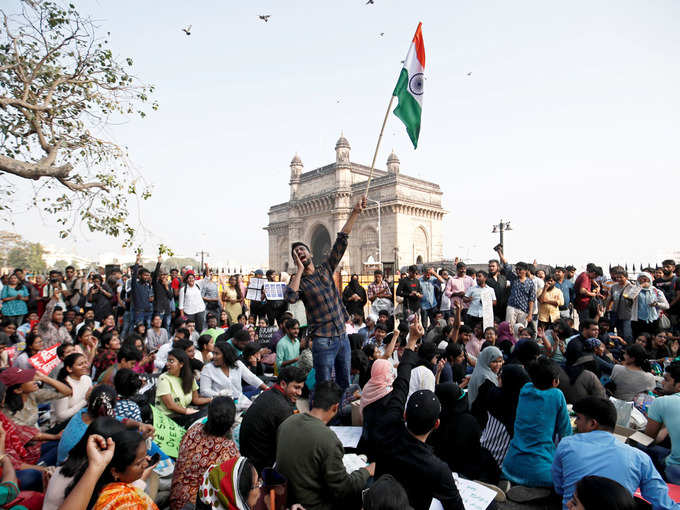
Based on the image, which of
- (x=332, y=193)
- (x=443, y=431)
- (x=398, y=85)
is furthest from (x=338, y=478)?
(x=332, y=193)

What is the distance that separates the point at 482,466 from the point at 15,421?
4616 millimetres

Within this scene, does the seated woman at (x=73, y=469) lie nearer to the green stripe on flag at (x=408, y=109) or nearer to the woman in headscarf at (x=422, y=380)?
the woman in headscarf at (x=422, y=380)

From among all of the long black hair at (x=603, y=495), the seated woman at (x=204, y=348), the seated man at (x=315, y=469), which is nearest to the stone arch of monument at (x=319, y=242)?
the seated woman at (x=204, y=348)

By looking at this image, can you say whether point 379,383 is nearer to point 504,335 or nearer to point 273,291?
point 504,335

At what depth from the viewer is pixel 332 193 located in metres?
39.8

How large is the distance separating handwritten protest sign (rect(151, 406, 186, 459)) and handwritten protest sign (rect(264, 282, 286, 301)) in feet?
17.9

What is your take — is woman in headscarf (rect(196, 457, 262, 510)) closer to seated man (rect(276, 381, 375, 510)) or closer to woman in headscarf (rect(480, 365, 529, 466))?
seated man (rect(276, 381, 375, 510))

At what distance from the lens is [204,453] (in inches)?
120

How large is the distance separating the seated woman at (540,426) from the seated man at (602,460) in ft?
2.04

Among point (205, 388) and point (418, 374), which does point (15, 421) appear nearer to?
point (205, 388)

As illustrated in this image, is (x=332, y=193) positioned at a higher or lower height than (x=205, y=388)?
higher

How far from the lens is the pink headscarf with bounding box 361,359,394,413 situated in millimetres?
3908

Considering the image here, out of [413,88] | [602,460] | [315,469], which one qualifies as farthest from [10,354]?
[602,460]

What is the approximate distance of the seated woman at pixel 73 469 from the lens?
92.7 inches
